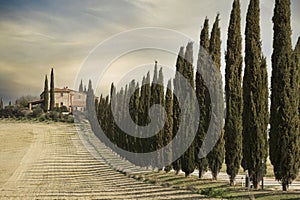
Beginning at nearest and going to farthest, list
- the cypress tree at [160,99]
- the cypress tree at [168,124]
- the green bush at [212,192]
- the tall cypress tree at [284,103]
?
the tall cypress tree at [284,103]
the green bush at [212,192]
the cypress tree at [168,124]
the cypress tree at [160,99]

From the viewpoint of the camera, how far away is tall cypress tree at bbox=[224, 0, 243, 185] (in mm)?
22109

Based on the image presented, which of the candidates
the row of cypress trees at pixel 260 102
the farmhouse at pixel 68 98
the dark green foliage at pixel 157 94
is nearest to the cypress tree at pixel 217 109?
the row of cypress trees at pixel 260 102

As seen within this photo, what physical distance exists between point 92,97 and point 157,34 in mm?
59056

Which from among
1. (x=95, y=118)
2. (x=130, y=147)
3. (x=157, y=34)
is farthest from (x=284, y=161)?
(x=95, y=118)

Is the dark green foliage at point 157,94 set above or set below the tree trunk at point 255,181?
above

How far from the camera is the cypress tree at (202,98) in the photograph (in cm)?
2517

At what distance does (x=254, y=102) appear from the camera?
66.4 ft

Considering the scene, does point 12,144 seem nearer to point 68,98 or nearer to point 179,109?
point 179,109

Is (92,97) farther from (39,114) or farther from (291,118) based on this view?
(291,118)

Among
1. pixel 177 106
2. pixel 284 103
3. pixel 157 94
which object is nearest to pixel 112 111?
pixel 157 94

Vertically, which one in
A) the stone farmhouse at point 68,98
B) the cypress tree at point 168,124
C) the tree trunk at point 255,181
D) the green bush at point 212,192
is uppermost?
the stone farmhouse at point 68,98

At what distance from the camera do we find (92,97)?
85.9 meters

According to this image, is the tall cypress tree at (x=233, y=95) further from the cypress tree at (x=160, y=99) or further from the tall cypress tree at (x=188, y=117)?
the cypress tree at (x=160, y=99)

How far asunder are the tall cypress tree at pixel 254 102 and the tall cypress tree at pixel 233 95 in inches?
61.5
